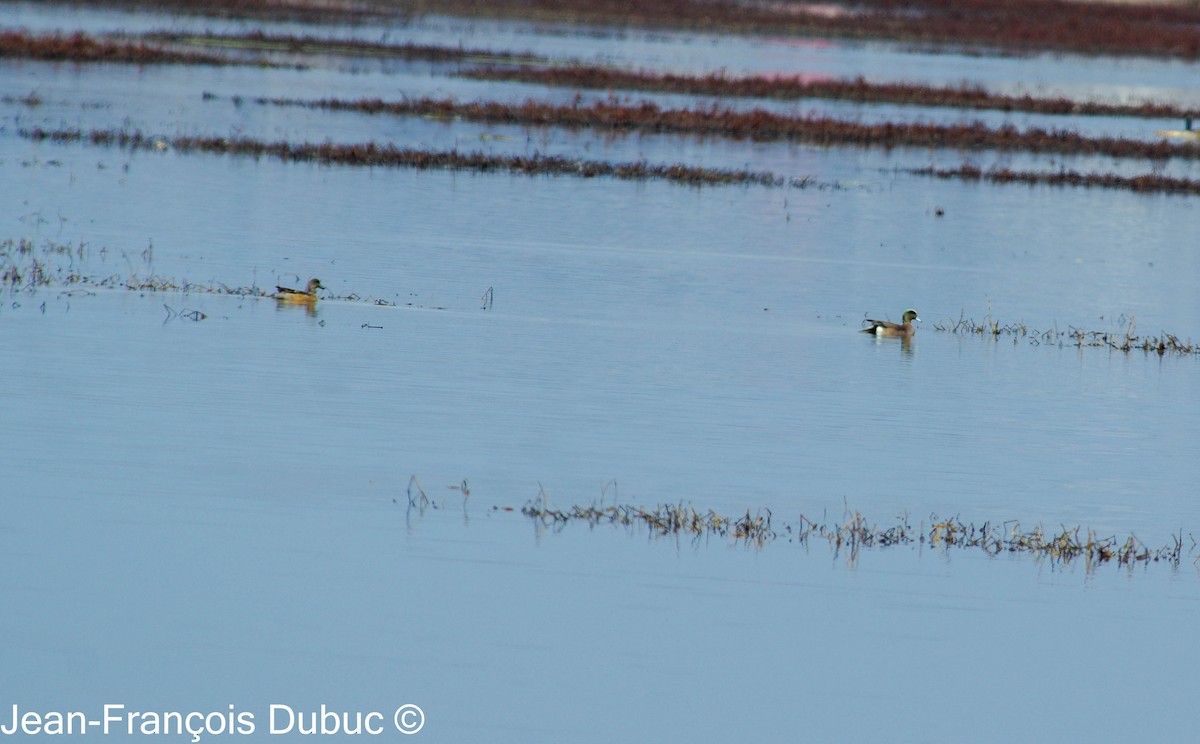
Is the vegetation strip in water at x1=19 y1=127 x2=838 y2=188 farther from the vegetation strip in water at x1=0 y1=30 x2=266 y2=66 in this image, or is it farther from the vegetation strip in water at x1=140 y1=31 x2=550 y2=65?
the vegetation strip in water at x1=140 y1=31 x2=550 y2=65

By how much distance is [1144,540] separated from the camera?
34.5 feet

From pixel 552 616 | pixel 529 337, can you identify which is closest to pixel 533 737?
pixel 552 616

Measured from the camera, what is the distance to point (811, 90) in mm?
50219

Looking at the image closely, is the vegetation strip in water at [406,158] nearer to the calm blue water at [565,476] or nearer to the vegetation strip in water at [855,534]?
the calm blue water at [565,476]

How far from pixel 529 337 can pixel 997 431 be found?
458 cm

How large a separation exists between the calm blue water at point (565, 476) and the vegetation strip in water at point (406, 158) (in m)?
6.17

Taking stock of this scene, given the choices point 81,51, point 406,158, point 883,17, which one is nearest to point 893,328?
point 406,158

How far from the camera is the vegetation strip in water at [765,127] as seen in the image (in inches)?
1560

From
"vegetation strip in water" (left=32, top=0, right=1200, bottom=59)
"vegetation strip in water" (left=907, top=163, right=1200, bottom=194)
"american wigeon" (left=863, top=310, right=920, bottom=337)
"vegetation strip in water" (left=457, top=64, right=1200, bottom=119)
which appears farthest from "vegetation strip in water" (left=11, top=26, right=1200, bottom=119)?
"american wigeon" (left=863, top=310, right=920, bottom=337)

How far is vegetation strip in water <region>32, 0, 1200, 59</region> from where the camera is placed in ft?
268

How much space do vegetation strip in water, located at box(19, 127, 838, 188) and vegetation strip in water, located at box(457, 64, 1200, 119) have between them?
1589 centimetres

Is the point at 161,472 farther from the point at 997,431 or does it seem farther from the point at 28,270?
the point at 28,270

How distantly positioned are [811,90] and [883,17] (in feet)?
145

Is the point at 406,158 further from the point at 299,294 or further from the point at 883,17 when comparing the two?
the point at 883,17
